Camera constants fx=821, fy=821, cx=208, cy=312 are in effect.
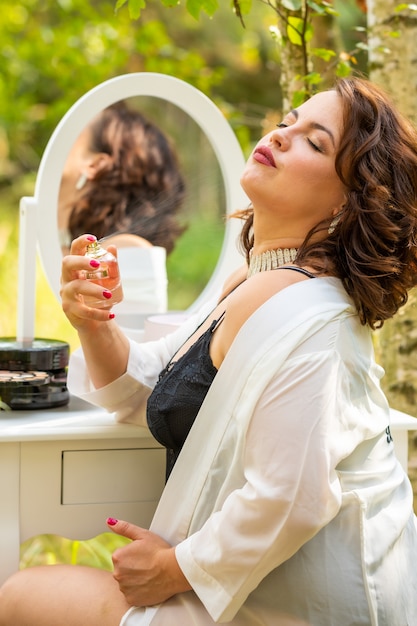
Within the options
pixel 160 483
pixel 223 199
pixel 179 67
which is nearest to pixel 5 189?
pixel 179 67

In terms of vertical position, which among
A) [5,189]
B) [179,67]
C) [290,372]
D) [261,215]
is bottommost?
[5,189]

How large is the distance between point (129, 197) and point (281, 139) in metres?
0.77

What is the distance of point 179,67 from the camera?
3.88 meters

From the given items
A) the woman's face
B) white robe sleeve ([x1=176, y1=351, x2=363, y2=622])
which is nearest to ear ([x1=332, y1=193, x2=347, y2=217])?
the woman's face

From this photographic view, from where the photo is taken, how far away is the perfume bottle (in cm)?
133

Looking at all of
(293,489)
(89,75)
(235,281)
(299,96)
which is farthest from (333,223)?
(89,75)

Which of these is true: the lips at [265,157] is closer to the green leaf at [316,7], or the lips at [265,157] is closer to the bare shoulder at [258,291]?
the bare shoulder at [258,291]

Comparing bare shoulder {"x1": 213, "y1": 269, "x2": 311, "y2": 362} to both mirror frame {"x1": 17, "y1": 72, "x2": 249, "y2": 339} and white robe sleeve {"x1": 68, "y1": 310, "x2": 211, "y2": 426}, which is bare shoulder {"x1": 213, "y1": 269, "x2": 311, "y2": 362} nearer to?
white robe sleeve {"x1": 68, "y1": 310, "x2": 211, "y2": 426}

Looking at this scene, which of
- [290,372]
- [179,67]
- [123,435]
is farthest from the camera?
[179,67]

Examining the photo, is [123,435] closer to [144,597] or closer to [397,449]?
[144,597]

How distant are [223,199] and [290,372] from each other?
1029mm

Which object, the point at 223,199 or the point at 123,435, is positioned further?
the point at 223,199

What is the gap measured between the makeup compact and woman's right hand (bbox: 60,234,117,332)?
19cm

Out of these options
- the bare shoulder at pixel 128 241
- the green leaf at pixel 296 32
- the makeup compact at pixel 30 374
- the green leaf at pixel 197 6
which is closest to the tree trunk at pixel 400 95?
the green leaf at pixel 296 32
